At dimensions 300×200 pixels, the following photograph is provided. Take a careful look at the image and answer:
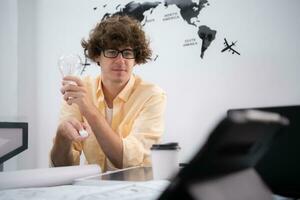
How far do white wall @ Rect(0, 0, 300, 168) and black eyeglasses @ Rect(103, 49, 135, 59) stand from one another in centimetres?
13

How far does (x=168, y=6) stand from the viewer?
1486mm

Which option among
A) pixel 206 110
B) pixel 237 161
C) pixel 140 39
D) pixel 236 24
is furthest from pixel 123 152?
pixel 237 161

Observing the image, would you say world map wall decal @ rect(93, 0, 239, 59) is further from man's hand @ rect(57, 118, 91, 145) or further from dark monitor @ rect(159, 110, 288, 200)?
dark monitor @ rect(159, 110, 288, 200)

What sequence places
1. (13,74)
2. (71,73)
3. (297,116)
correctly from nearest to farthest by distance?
(297,116) < (71,73) < (13,74)

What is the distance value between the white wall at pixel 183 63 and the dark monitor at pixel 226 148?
2.69 ft

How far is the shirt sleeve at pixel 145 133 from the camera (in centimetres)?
114

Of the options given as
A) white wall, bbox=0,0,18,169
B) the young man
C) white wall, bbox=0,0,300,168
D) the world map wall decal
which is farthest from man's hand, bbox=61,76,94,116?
white wall, bbox=0,0,18,169

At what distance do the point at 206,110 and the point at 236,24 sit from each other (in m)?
0.37

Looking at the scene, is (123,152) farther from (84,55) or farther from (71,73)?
(84,55)

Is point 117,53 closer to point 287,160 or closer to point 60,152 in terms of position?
point 60,152

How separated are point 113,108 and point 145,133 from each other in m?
0.24

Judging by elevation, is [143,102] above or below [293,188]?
above

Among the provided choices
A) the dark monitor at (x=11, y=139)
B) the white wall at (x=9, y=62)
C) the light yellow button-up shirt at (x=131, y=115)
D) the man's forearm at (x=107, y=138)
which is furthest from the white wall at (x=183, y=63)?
the dark monitor at (x=11, y=139)

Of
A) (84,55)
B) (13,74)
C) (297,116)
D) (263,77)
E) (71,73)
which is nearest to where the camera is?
(297,116)
